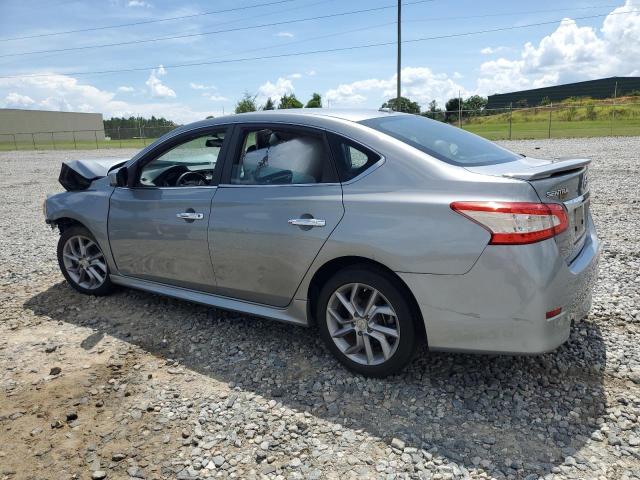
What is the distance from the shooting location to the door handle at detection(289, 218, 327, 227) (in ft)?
10.6

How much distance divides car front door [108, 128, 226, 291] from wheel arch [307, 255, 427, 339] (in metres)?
0.87

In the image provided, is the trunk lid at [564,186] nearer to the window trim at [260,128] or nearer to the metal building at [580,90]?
the window trim at [260,128]

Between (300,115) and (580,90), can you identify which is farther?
(580,90)

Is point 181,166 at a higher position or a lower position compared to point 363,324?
higher

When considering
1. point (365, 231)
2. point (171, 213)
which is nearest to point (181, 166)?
point (171, 213)

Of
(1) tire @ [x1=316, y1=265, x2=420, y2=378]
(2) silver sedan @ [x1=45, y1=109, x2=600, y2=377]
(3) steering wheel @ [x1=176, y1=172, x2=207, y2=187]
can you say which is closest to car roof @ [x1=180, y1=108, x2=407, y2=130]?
(2) silver sedan @ [x1=45, y1=109, x2=600, y2=377]

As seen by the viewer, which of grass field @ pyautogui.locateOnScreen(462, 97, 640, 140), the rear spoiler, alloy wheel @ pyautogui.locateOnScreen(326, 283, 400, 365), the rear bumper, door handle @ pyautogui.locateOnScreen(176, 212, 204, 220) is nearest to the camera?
the rear bumper

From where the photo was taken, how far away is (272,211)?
346 centimetres

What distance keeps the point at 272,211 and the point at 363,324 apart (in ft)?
3.19

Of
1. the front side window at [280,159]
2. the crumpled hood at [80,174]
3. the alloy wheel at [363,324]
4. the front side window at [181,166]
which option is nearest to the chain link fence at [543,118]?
the crumpled hood at [80,174]

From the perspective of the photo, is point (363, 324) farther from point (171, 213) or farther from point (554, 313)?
point (171, 213)

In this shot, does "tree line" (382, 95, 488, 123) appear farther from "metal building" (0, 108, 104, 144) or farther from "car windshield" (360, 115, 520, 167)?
"metal building" (0, 108, 104, 144)

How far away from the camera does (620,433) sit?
266 cm

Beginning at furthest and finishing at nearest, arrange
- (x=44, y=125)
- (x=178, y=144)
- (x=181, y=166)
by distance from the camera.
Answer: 1. (x=44, y=125)
2. (x=181, y=166)
3. (x=178, y=144)
